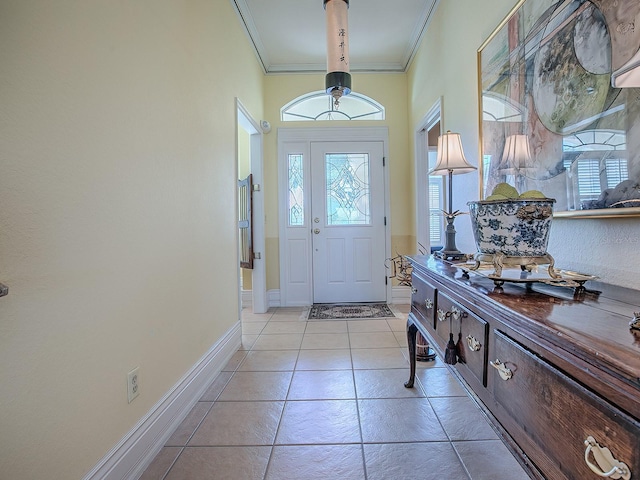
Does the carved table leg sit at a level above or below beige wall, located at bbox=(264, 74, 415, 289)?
below

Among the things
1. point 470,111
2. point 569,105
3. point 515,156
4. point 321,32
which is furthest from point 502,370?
point 321,32

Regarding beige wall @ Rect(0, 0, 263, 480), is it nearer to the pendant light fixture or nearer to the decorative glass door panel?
the pendant light fixture

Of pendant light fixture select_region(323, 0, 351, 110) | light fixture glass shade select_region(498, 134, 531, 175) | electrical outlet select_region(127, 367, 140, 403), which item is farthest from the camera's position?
pendant light fixture select_region(323, 0, 351, 110)

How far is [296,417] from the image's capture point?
1.71m

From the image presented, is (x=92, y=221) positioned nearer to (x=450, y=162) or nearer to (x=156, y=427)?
(x=156, y=427)

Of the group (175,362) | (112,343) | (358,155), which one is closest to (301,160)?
(358,155)

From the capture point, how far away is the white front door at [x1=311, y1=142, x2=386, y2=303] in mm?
4004

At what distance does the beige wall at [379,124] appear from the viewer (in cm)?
397

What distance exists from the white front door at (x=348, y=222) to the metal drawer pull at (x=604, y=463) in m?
3.50

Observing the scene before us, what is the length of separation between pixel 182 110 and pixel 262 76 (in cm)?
240

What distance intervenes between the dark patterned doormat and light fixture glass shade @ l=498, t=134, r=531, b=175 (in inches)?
88.2

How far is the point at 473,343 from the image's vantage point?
3.36 ft

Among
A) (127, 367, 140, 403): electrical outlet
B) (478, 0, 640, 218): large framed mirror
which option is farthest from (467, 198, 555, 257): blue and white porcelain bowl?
(127, 367, 140, 403): electrical outlet

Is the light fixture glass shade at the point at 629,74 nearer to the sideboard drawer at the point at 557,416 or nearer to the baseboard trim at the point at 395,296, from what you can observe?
the sideboard drawer at the point at 557,416
